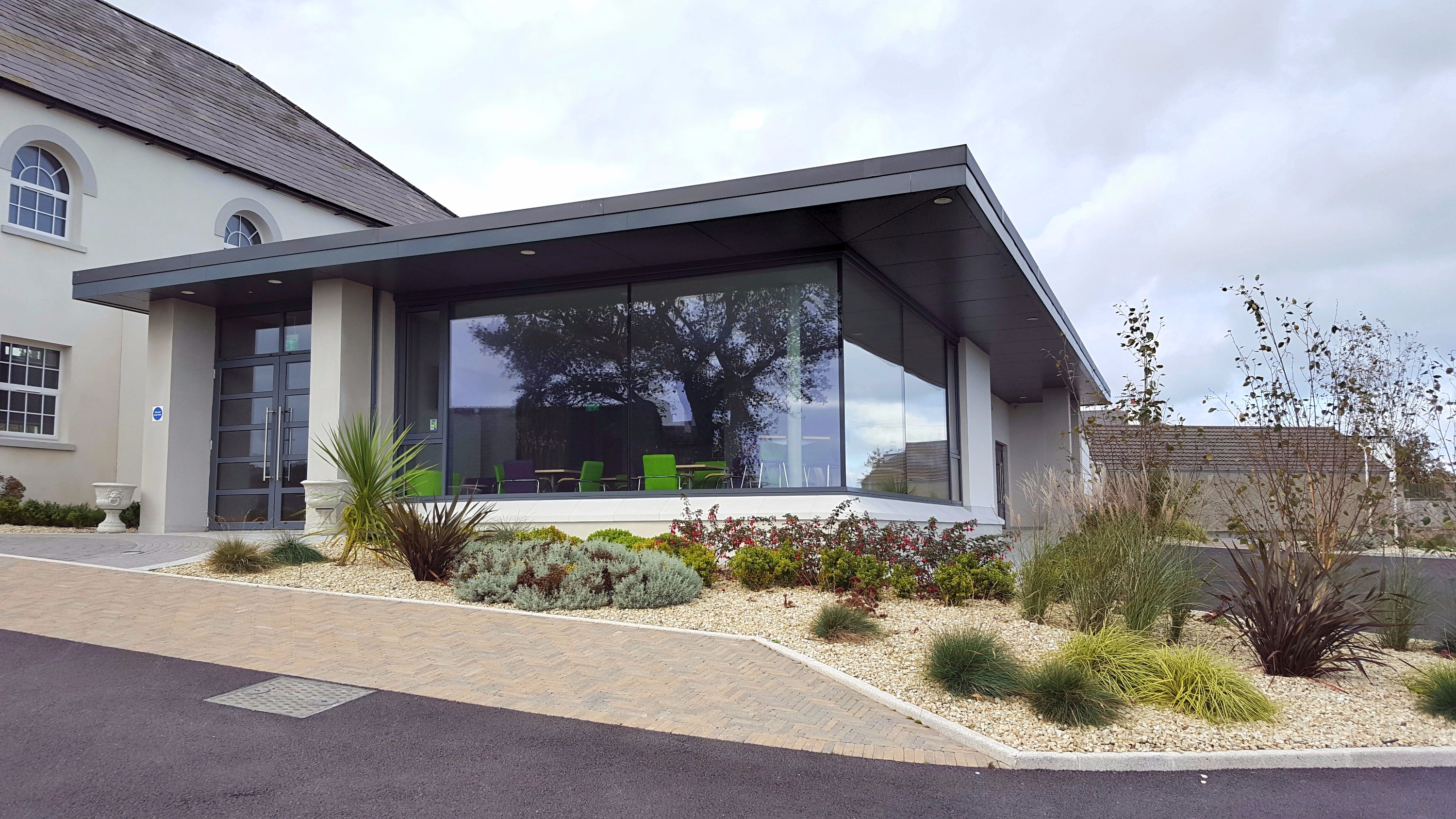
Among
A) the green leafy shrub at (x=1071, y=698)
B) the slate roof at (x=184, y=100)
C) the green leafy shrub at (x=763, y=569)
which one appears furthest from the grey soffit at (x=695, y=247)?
the slate roof at (x=184, y=100)

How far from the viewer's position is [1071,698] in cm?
493

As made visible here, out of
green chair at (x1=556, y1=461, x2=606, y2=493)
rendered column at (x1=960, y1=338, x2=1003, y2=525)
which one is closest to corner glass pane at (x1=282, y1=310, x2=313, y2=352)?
green chair at (x1=556, y1=461, x2=606, y2=493)

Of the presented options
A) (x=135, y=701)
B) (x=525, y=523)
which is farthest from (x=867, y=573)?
(x=135, y=701)

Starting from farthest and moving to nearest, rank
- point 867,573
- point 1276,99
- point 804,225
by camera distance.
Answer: point 1276,99 → point 804,225 → point 867,573

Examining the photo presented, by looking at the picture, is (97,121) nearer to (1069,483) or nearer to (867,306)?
(867,306)

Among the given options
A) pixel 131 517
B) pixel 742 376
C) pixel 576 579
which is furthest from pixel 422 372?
pixel 576 579

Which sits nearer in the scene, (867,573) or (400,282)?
(867,573)

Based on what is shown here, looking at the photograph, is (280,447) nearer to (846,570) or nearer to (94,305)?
(94,305)

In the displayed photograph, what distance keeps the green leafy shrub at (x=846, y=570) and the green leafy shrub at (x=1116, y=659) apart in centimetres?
235

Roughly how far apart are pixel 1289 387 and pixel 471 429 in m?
9.03

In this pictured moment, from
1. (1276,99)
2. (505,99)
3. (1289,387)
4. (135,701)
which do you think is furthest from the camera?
(505,99)

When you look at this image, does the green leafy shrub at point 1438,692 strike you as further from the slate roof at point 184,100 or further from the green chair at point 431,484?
the slate roof at point 184,100

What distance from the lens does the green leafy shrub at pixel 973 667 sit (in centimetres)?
526

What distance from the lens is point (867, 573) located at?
798 centimetres
